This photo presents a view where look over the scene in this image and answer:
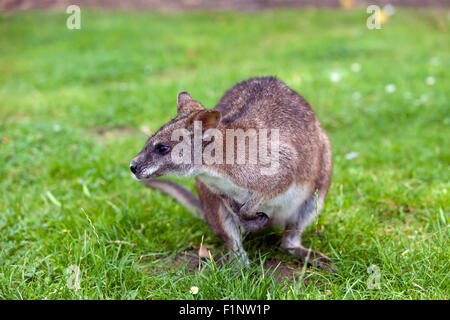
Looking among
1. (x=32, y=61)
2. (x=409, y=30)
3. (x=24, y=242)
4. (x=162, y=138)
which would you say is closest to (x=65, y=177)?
(x=24, y=242)

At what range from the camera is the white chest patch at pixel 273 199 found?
2819 mm

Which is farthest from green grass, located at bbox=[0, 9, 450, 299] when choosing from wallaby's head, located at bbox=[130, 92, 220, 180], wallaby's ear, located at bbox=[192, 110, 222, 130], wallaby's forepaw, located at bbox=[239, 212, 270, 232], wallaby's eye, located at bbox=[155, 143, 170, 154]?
wallaby's ear, located at bbox=[192, 110, 222, 130]

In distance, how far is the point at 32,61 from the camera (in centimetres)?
818

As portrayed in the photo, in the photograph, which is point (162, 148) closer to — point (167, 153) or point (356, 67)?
point (167, 153)

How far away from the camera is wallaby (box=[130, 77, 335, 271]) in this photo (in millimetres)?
2768

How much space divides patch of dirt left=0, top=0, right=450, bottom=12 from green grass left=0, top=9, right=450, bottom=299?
0.83 meters

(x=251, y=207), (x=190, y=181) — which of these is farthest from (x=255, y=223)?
(x=190, y=181)

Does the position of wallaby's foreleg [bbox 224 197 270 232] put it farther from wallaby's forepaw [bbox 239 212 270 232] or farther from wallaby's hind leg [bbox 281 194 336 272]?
wallaby's hind leg [bbox 281 194 336 272]

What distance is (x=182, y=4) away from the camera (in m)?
11.3

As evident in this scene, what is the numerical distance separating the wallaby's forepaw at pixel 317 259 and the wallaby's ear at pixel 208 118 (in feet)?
2.87

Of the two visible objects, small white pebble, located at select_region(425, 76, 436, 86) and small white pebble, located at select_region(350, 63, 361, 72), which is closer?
small white pebble, located at select_region(425, 76, 436, 86)

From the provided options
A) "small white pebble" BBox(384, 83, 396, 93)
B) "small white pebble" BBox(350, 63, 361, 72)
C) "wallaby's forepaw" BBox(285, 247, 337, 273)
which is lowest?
"wallaby's forepaw" BBox(285, 247, 337, 273)

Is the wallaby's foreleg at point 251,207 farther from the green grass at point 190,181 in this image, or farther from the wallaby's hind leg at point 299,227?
the wallaby's hind leg at point 299,227
